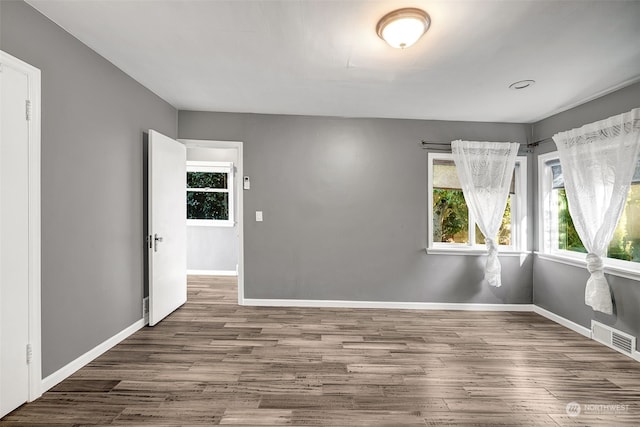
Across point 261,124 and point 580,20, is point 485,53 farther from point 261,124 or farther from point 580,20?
point 261,124

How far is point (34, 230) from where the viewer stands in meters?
1.96

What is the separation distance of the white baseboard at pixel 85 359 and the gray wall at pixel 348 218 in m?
1.37

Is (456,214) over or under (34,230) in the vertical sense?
over

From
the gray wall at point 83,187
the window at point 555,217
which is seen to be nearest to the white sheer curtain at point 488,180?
the window at point 555,217

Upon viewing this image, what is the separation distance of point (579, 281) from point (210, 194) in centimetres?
571

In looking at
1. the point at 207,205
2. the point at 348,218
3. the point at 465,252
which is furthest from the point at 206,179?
the point at 465,252

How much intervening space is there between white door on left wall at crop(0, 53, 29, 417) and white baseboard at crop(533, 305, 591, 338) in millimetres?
4761

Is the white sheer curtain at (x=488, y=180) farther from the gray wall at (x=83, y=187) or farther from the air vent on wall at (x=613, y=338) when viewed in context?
the gray wall at (x=83, y=187)

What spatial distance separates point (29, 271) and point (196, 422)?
4.55 ft

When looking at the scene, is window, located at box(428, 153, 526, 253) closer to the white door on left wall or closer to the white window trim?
the white window trim

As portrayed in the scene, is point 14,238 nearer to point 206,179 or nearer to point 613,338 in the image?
point 206,179

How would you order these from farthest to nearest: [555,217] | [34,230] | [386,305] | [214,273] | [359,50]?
1. [214,273]
2. [386,305]
3. [555,217]
4. [359,50]
5. [34,230]

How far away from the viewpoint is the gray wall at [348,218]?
402 centimetres

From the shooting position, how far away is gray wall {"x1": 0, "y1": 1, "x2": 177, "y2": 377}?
207 centimetres
